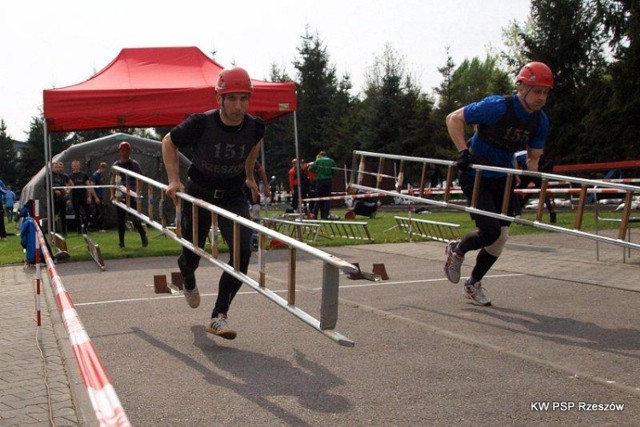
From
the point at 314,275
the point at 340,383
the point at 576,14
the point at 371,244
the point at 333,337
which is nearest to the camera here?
the point at 333,337

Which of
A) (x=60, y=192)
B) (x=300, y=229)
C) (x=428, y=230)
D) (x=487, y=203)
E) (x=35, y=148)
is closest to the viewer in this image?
(x=487, y=203)

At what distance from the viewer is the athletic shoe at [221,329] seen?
5676 mm

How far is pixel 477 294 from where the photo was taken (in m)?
7.34

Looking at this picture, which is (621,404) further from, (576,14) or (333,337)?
(576,14)

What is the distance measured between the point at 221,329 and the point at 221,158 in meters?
1.31

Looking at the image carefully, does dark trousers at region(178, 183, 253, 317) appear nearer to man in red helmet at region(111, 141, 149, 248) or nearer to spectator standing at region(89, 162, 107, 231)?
man in red helmet at region(111, 141, 149, 248)

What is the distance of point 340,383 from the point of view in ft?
15.2

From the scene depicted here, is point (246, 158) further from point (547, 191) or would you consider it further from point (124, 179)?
A: point (124, 179)

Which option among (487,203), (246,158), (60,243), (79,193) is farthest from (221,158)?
(79,193)

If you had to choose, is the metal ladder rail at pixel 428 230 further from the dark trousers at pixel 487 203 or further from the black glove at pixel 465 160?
the black glove at pixel 465 160

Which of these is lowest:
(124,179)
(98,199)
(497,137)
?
(98,199)

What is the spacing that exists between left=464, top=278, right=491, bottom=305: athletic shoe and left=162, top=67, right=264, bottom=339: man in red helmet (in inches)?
99.5

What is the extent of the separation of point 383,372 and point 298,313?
3.40 feet

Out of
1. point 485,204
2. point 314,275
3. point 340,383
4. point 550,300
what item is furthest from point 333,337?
point 314,275
